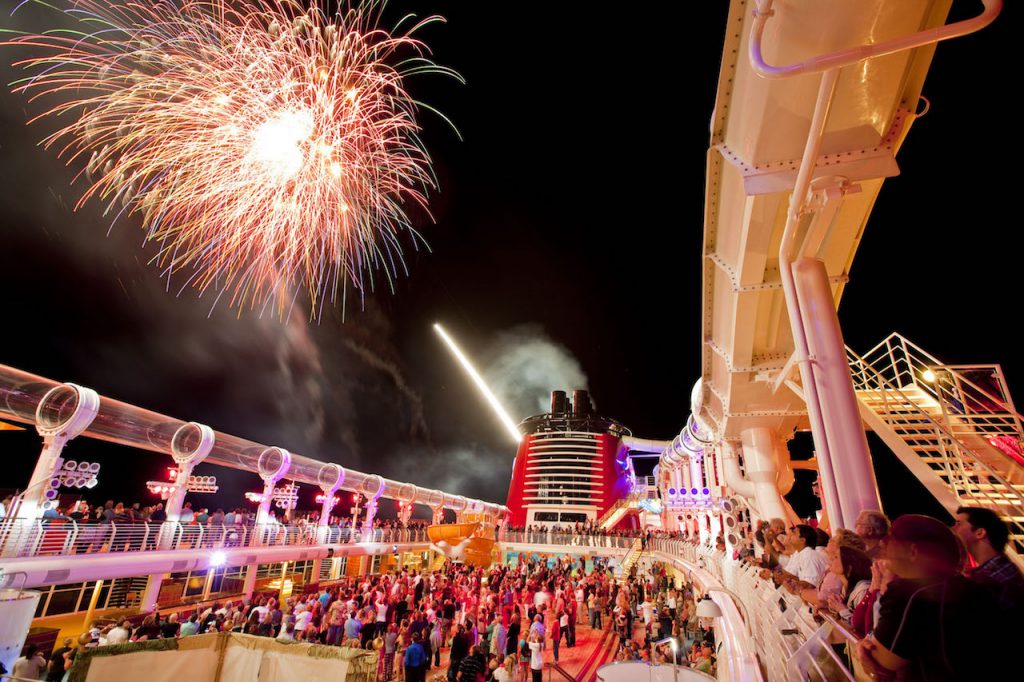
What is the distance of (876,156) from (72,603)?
2759 cm

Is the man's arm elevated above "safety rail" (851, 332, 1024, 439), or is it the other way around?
"safety rail" (851, 332, 1024, 439)

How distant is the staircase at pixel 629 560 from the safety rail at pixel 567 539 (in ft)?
5.57

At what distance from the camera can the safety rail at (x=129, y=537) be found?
11.5 meters

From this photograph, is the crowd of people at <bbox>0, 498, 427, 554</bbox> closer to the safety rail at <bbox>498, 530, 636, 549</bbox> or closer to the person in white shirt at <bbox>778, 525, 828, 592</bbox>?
the person in white shirt at <bbox>778, 525, 828, 592</bbox>

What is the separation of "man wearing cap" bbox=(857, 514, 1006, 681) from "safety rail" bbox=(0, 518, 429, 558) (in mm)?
17366

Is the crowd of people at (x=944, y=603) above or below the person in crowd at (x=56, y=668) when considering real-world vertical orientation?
above

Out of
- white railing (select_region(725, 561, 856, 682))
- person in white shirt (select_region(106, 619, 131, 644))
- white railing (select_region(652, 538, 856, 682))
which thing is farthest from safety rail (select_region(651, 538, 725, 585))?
person in white shirt (select_region(106, 619, 131, 644))

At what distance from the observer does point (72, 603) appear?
1748cm

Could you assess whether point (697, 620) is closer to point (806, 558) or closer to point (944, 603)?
point (806, 558)

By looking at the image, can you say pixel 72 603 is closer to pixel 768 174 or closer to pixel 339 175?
pixel 339 175

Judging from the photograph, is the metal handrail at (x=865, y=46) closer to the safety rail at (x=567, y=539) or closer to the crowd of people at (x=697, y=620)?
the crowd of people at (x=697, y=620)

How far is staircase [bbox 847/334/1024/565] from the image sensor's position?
6637 mm

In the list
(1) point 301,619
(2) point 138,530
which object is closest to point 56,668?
(1) point 301,619

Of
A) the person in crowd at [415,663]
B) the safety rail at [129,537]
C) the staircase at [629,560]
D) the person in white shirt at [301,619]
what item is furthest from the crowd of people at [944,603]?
the staircase at [629,560]
